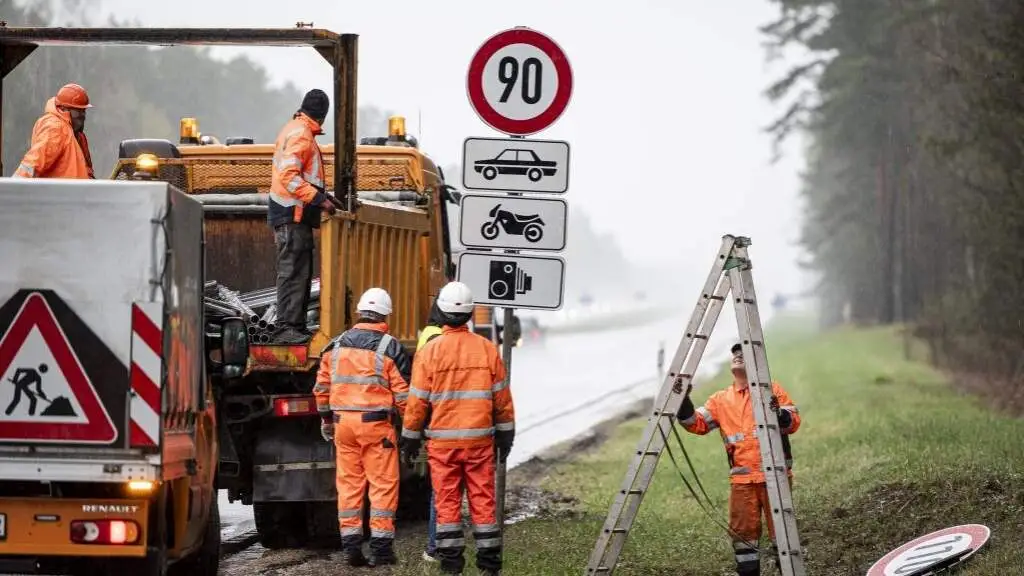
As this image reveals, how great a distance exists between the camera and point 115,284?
770 centimetres

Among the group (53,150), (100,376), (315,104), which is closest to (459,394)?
(100,376)

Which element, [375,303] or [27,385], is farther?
[375,303]

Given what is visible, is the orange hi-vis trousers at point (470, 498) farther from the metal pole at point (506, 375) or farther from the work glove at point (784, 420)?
the work glove at point (784, 420)

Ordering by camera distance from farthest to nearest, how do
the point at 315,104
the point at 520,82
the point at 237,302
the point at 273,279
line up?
the point at 273,279 → the point at 237,302 → the point at 315,104 → the point at 520,82

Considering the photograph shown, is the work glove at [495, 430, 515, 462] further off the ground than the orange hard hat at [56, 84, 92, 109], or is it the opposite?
the orange hard hat at [56, 84, 92, 109]

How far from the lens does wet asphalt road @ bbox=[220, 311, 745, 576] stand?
11.7m

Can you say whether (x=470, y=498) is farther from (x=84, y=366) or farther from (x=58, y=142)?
(x=58, y=142)

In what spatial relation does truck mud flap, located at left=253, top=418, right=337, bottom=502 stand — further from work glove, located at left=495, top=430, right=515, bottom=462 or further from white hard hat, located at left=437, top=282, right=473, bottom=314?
white hard hat, located at left=437, top=282, right=473, bottom=314

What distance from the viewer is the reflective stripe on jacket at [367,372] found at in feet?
33.9

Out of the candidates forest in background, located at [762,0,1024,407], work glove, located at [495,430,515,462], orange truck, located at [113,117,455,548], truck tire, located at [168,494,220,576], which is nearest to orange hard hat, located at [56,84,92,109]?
orange truck, located at [113,117,455,548]

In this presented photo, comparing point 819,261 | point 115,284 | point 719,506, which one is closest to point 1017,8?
point 719,506

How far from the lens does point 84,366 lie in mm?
7645

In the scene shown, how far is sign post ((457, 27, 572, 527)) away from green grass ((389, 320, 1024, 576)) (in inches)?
85.9

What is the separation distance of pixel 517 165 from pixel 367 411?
2.07 metres
